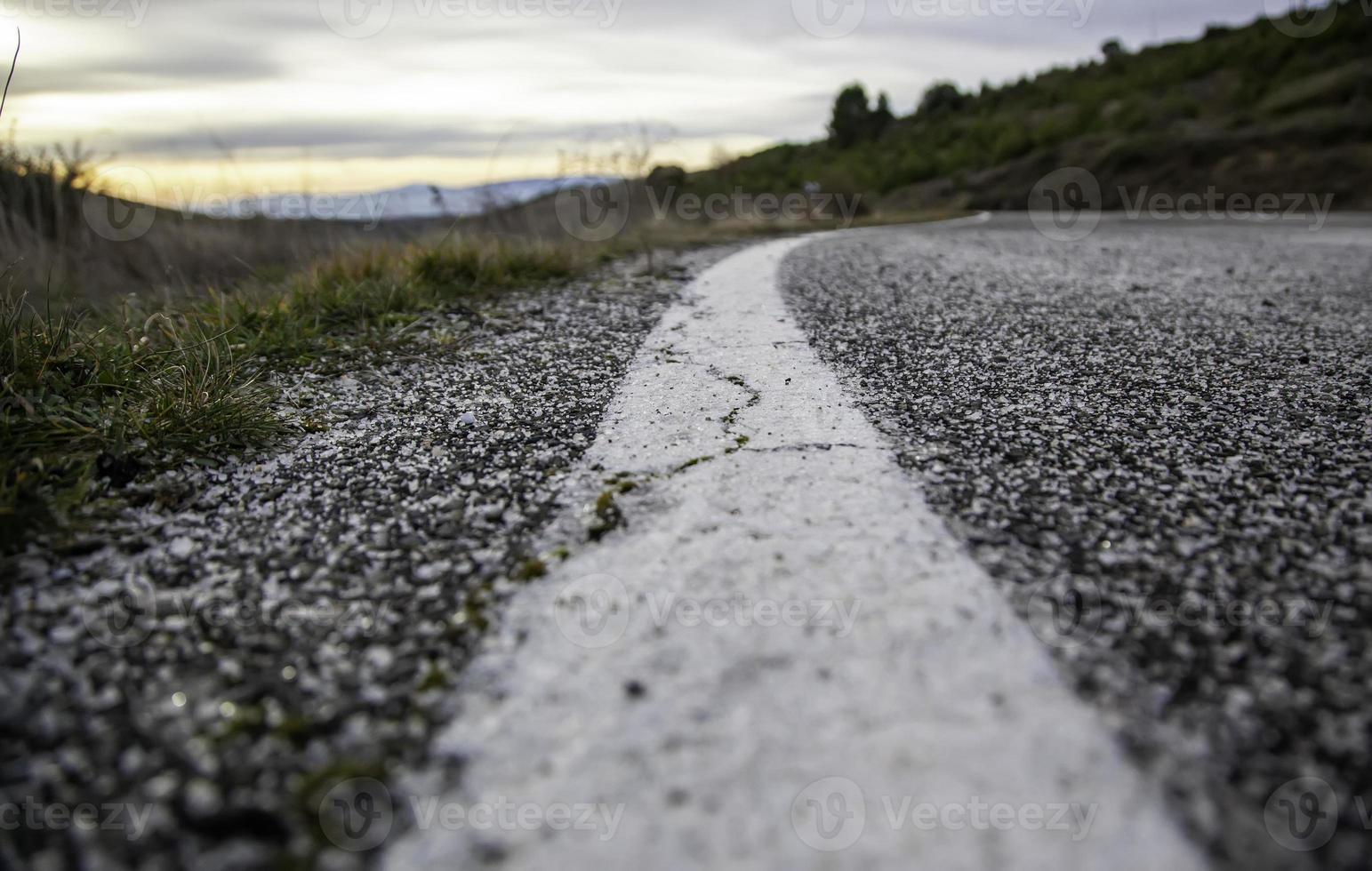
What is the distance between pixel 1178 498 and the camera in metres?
1.74

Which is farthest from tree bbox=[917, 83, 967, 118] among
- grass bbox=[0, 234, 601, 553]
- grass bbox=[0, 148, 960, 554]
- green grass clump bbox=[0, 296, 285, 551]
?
green grass clump bbox=[0, 296, 285, 551]

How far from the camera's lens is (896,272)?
17.0ft

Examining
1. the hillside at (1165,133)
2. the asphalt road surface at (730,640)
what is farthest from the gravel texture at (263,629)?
the hillside at (1165,133)

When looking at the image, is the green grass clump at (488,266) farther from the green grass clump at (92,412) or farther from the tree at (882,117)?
the tree at (882,117)

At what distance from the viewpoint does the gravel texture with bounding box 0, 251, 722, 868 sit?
1.02 meters

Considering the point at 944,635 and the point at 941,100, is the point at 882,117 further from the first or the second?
the point at 944,635

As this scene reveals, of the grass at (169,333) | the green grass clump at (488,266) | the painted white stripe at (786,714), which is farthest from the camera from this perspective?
the green grass clump at (488,266)

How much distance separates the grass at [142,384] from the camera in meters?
1.79

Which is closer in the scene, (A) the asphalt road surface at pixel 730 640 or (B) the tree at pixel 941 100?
(A) the asphalt road surface at pixel 730 640

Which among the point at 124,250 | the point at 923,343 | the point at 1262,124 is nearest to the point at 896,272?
the point at 923,343

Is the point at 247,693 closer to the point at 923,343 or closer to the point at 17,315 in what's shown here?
the point at 17,315

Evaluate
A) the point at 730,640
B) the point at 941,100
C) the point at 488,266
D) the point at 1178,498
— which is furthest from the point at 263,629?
the point at 941,100

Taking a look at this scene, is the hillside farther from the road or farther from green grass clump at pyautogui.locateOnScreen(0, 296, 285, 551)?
green grass clump at pyautogui.locateOnScreen(0, 296, 285, 551)

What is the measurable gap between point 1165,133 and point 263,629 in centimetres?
2000
